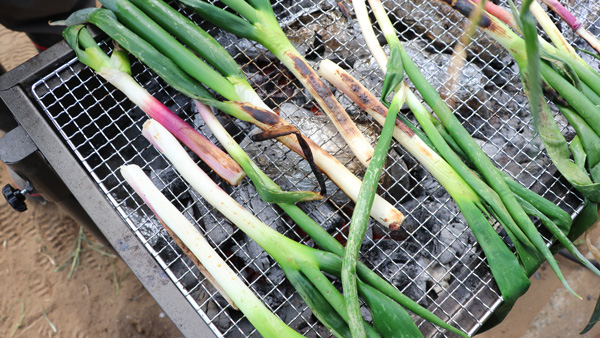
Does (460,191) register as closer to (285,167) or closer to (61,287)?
(285,167)

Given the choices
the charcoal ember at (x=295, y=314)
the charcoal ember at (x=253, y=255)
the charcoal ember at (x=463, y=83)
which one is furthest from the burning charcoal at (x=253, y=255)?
the charcoal ember at (x=463, y=83)

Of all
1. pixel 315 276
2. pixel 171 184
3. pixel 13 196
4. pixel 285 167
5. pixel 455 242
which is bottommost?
pixel 455 242

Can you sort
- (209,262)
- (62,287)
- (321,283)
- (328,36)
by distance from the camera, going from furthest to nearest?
(62,287) < (328,36) < (209,262) < (321,283)

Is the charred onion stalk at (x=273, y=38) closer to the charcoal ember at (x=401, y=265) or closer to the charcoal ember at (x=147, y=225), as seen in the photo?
the charcoal ember at (x=401, y=265)

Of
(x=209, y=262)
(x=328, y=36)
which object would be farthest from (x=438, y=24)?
(x=209, y=262)

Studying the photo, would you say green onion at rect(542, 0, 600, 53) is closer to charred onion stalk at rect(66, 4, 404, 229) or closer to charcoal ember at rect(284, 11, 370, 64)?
charcoal ember at rect(284, 11, 370, 64)
